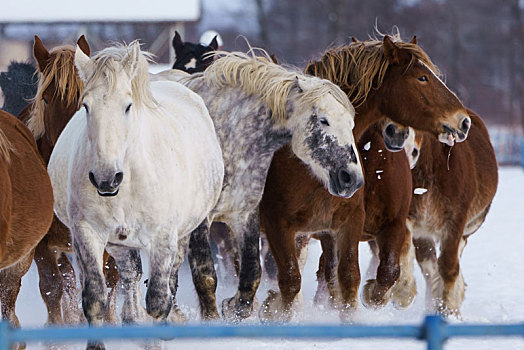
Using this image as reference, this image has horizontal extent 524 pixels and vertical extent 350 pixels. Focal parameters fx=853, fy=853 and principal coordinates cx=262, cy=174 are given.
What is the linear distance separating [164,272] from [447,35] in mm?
40618

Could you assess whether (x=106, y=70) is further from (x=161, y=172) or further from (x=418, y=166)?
(x=418, y=166)

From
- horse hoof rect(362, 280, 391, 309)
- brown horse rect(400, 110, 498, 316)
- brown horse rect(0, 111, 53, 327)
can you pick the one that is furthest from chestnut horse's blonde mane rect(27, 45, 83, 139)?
brown horse rect(400, 110, 498, 316)

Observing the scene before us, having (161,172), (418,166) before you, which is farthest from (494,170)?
(161,172)

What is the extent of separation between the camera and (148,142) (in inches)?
184

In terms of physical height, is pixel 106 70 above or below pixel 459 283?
above

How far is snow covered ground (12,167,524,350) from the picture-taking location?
18.5ft

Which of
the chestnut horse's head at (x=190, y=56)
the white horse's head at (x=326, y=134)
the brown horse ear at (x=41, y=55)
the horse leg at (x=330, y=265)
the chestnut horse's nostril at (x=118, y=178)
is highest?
the chestnut horse's head at (x=190, y=56)

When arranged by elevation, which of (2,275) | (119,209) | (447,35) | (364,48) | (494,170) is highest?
(447,35)

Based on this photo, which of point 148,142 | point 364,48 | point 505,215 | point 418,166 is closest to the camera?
point 148,142

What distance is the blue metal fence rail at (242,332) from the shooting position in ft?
7.82

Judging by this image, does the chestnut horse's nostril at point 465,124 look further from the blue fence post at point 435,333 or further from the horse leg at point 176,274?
the blue fence post at point 435,333

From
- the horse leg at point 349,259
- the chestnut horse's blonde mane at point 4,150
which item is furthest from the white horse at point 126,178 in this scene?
the horse leg at point 349,259

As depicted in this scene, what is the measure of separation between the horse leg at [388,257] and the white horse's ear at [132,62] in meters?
2.64

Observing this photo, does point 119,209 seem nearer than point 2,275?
Yes
